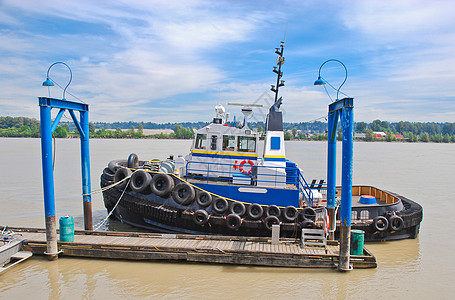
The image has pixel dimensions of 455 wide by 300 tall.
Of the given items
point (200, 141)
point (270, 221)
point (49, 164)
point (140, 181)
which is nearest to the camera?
point (49, 164)

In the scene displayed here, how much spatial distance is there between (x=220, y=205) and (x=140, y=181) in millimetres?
2819

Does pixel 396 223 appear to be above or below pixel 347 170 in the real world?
below

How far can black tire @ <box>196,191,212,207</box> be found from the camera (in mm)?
10375

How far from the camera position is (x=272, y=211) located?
10219 mm

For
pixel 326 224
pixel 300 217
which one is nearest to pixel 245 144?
pixel 300 217

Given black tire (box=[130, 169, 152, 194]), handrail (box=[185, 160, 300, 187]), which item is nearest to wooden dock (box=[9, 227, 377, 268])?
black tire (box=[130, 169, 152, 194])

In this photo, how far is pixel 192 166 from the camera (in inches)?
465

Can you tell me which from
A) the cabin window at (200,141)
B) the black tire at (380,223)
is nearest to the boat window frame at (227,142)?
the cabin window at (200,141)

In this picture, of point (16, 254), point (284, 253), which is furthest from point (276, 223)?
point (16, 254)

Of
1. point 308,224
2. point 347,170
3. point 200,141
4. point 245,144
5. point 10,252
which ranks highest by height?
point 200,141

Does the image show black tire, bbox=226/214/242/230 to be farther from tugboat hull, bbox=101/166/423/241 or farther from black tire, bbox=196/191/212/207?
black tire, bbox=196/191/212/207

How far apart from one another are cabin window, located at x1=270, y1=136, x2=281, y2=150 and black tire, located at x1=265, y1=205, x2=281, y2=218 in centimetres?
226

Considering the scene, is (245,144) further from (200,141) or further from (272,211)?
(272,211)

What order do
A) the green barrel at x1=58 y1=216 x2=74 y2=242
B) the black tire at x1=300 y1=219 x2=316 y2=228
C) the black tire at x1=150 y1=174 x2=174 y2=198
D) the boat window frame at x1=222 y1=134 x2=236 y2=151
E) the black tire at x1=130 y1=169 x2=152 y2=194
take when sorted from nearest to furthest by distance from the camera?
the green barrel at x1=58 y1=216 x2=74 y2=242
the black tire at x1=300 y1=219 x2=316 y2=228
the black tire at x1=150 y1=174 x2=174 y2=198
the black tire at x1=130 y1=169 x2=152 y2=194
the boat window frame at x1=222 y1=134 x2=236 y2=151
